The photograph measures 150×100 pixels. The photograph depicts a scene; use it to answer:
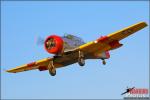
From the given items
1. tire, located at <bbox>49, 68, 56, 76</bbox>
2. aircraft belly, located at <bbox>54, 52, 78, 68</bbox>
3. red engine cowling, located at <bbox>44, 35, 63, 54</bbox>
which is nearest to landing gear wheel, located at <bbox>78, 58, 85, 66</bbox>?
aircraft belly, located at <bbox>54, 52, 78, 68</bbox>

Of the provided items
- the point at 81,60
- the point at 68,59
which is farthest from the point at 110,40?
the point at 68,59

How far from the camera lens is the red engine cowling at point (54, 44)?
41375mm

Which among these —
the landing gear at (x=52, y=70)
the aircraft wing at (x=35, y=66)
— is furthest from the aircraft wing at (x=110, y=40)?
the aircraft wing at (x=35, y=66)

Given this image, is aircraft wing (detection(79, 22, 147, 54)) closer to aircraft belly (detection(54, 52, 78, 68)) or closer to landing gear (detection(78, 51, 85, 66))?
landing gear (detection(78, 51, 85, 66))

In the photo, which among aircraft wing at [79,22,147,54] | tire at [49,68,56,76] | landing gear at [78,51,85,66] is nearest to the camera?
aircraft wing at [79,22,147,54]

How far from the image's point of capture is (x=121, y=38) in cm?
4219

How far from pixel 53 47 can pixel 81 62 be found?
10.8ft

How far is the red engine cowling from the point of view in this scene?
136ft

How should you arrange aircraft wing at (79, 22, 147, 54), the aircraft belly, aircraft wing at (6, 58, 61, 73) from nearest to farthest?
aircraft wing at (79, 22, 147, 54) < the aircraft belly < aircraft wing at (6, 58, 61, 73)

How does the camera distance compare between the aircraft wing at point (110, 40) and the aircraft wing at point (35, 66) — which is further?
the aircraft wing at point (35, 66)

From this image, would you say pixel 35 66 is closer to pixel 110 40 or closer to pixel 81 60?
pixel 81 60

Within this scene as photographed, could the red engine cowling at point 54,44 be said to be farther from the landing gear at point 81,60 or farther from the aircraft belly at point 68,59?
the landing gear at point 81,60

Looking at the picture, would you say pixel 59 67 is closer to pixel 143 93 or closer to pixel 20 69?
pixel 20 69

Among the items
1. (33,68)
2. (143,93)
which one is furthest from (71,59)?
(143,93)
